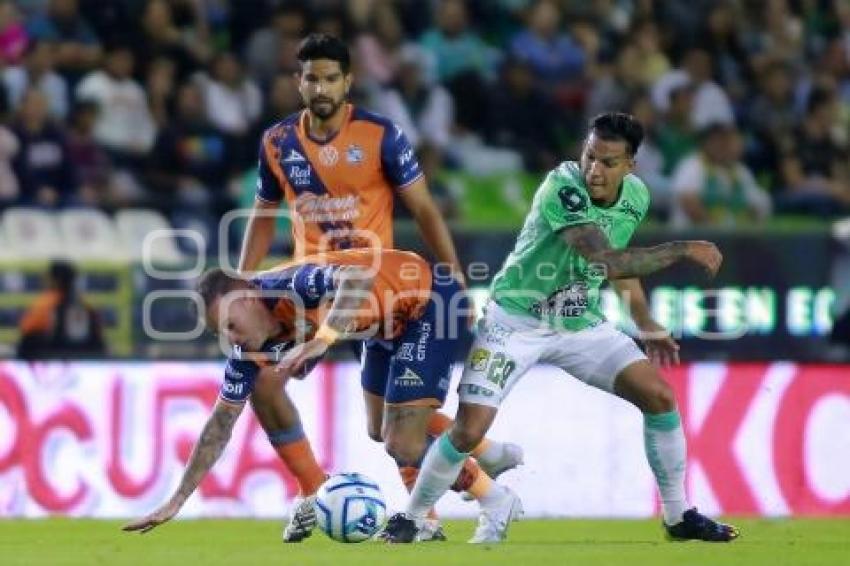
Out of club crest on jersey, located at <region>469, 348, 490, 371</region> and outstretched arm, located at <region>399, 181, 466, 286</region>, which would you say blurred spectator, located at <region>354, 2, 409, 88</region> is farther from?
club crest on jersey, located at <region>469, 348, 490, 371</region>

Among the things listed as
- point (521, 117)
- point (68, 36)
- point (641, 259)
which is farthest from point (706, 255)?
point (68, 36)

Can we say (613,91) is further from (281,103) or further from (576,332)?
(576,332)

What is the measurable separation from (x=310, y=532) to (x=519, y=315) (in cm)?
151

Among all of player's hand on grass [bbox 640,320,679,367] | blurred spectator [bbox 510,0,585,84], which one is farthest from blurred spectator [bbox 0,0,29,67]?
player's hand on grass [bbox 640,320,679,367]

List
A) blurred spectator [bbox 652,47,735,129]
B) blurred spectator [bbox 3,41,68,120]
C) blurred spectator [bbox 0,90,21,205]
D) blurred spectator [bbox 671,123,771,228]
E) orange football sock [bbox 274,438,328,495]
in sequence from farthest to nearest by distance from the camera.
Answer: blurred spectator [bbox 652,47,735,129] < blurred spectator [bbox 671,123,771,228] < blurred spectator [bbox 3,41,68,120] < blurred spectator [bbox 0,90,21,205] < orange football sock [bbox 274,438,328,495]

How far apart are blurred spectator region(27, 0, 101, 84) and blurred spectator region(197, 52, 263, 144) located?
0.87 meters

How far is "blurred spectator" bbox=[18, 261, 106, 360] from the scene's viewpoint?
1548cm

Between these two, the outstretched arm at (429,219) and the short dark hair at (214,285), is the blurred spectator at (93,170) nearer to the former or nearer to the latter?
the outstretched arm at (429,219)

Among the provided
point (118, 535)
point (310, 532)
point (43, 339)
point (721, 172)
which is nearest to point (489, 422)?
point (310, 532)

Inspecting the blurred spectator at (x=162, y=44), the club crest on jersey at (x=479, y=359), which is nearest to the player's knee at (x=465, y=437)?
the club crest on jersey at (x=479, y=359)

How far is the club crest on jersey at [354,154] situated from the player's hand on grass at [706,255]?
1968 mm

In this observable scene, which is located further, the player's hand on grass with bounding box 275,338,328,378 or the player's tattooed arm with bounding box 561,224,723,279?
the player's tattooed arm with bounding box 561,224,723,279

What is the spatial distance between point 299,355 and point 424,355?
115 centimetres

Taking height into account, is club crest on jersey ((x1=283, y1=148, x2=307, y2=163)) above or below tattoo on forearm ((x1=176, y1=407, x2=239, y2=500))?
above
